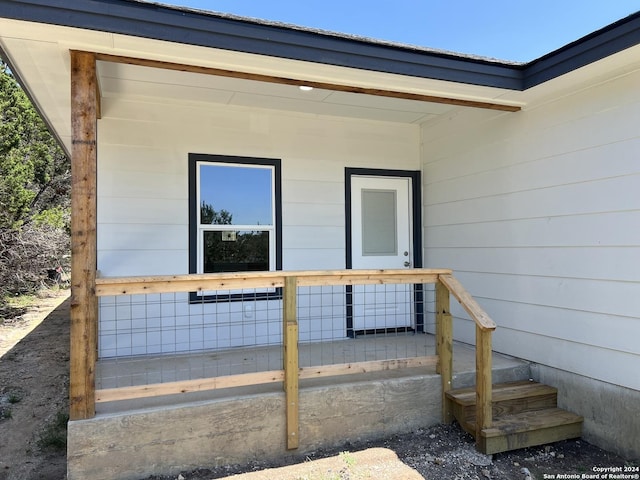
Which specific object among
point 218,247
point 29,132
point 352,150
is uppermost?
point 29,132

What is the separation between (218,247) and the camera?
176 inches

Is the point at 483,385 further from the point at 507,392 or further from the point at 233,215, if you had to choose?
the point at 233,215

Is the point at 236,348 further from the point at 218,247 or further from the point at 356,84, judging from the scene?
the point at 356,84

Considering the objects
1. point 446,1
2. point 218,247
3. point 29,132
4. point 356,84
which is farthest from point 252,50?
point 29,132

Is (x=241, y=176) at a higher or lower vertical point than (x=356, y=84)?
lower

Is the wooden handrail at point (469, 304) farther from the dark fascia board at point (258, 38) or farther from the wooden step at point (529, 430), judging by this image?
the dark fascia board at point (258, 38)

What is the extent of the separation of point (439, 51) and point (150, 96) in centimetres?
259

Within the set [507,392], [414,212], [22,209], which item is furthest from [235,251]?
[22,209]

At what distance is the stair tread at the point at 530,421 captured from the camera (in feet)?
9.94

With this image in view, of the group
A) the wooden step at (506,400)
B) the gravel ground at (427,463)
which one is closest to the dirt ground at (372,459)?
the gravel ground at (427,463)

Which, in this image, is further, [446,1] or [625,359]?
[446,1]

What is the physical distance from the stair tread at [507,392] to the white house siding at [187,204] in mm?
1626

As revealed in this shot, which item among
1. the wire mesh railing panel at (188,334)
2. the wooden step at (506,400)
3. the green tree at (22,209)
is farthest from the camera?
the green tree at (22,209)

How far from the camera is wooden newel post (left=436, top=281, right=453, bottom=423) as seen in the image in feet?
11.2
